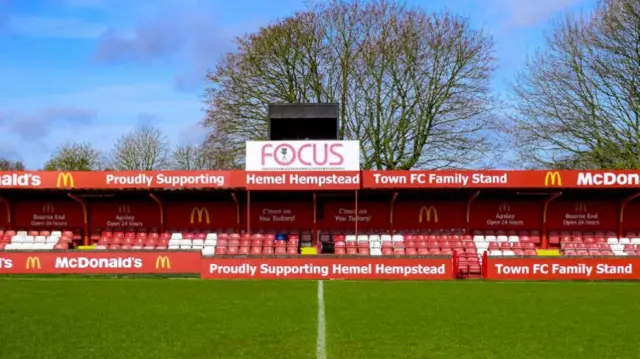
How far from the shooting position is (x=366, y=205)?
2959 centimetres

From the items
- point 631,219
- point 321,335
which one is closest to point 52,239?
point 321,335

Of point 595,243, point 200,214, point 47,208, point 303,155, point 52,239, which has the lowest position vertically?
point 595,243

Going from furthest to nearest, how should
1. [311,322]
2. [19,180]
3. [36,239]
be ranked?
[36,239] < [19,180] < [311,322]

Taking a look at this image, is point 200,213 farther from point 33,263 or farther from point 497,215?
point 497,215

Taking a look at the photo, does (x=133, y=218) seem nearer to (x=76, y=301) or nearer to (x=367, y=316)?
(x=76, y=301)

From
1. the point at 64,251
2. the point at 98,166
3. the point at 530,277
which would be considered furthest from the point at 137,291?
the point at 98,166

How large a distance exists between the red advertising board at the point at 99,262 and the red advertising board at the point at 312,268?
36.8 inches

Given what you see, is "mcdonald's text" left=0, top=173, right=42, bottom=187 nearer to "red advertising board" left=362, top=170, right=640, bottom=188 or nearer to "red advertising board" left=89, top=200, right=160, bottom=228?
"red advertising board" left=89, top=200, right=160, bottom=228

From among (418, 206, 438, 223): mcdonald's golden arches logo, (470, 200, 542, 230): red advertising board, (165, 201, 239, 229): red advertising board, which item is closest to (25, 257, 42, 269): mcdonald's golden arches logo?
(165, 201, 239, 229): red advertising board

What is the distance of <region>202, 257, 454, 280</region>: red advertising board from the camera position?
2223cm

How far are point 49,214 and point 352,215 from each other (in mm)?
13200

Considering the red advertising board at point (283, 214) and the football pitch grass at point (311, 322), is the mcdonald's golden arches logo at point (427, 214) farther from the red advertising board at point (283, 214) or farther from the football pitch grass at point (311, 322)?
the football pitch grass at point (311, 322)

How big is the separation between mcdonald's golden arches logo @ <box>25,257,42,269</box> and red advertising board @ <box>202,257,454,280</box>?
562 centimetres

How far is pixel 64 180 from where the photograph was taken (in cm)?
2605
